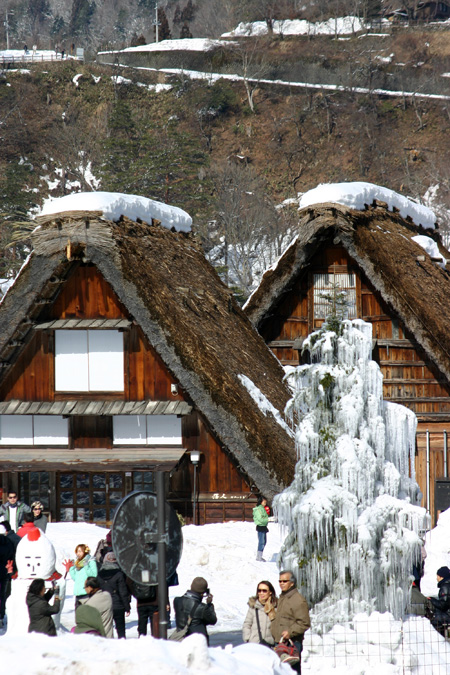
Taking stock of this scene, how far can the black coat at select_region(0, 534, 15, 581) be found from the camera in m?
11.1

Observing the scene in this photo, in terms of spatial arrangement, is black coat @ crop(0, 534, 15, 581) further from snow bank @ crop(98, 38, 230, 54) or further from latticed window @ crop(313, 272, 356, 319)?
snow bank @ crop(98, 38, 230, 54)

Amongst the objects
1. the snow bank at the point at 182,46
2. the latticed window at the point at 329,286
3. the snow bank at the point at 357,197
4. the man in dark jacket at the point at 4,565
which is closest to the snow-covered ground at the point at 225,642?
the man in dark jacket at the point at 4,565

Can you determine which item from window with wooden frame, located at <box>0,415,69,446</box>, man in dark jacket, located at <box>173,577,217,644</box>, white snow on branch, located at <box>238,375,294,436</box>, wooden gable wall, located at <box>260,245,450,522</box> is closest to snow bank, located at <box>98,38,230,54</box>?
wooden gable wall, located at <box>260,245,450,522</box>

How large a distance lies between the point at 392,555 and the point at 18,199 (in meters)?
41.3

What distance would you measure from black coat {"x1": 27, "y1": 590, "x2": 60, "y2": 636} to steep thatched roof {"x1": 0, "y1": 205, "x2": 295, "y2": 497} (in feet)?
30.4

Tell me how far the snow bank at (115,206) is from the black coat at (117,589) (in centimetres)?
1094

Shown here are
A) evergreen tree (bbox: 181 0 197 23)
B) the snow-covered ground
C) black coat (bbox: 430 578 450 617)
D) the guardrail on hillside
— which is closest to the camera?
the snow-covered ground

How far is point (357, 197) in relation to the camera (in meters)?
22.0

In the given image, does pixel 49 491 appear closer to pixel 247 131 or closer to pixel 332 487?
pixel 332 487

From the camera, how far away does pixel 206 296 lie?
822 inches

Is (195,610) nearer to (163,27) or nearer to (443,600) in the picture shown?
(443,600)

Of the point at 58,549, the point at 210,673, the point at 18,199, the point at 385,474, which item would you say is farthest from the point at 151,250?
the point at 18,199

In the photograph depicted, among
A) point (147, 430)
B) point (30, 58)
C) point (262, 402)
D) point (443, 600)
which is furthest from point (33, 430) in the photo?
point (30, 58)

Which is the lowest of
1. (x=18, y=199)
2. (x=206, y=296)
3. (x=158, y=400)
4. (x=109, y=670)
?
(x=109, y=670)
